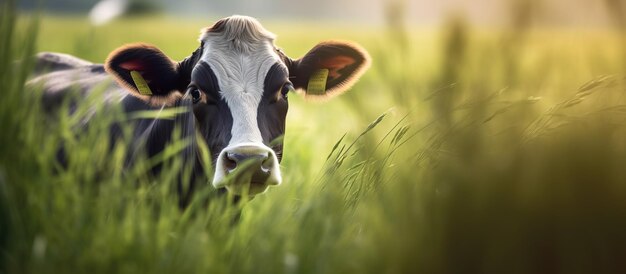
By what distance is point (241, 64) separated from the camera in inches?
184

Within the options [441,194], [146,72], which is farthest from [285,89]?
[441,194]

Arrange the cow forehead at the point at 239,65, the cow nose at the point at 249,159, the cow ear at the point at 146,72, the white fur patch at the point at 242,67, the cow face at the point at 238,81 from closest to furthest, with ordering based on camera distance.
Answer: the cow nose at the point at 249,159
the cow face at the point at 238,81
the white fur patch at the point at 242,67
the cow forehead at the point at 239,65
the cow ear at the point at 146,72

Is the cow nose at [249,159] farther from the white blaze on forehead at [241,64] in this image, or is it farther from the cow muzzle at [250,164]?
the white blaze on forehead at [241,64]

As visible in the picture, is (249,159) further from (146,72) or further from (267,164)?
(146,72)

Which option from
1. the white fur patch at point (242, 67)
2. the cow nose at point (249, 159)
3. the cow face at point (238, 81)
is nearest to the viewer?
the cow nose at point (249, 159)

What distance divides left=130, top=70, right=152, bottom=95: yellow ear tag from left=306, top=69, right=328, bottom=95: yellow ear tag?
106cm

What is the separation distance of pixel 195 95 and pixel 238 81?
0.90 ft

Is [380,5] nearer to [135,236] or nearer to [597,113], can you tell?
[597,113]

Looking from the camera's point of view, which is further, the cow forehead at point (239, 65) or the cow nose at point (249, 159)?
the cow forehead at point (239, 65)

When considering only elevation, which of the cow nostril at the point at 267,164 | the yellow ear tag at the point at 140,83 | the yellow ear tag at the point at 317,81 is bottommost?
the cow nostril at the point at 267,164

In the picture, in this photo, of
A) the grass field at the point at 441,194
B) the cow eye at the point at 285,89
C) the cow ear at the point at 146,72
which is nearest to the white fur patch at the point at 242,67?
the cow eye at the point at 285,89

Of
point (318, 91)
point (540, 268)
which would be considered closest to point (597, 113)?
point (540, 268)

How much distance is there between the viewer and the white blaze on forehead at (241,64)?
14.0ft

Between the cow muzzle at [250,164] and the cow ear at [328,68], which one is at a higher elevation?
the cow ear at [328,68]
